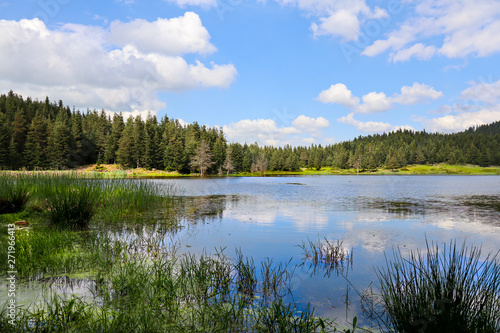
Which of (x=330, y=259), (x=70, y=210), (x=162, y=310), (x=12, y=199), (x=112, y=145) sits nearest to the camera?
(x=162, y=310)

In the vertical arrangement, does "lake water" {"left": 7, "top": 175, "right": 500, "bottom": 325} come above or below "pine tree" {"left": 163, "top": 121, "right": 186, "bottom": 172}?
below

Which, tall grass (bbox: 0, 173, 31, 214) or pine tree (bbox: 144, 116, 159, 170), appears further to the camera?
pine tree (bbox: 144, 116, 159, 170)

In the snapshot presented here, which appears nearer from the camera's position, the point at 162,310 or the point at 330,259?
the point at 162,310

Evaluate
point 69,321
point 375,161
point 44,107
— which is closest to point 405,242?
point 69,321

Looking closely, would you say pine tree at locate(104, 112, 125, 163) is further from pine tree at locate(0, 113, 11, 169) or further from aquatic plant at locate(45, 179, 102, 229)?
aquatic plant at locate(45, 179, 102, 229)

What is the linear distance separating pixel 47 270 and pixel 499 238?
48.6 feet

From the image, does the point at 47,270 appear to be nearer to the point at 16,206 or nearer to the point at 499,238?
the point at 16,206

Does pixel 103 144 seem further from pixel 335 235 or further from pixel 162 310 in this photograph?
pixel 162 310

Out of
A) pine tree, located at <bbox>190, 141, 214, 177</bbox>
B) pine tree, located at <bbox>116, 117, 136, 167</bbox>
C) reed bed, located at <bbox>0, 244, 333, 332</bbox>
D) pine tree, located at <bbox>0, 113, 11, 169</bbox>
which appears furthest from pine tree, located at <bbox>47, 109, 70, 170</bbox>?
reed bed, located at <bbox>0, 244, 333, 332</bbox>

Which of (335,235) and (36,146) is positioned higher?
(36,146)

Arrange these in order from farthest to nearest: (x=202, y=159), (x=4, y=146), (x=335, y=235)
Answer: (x=202, y=159) → (x=4, y=146) → (x=335, y=235)

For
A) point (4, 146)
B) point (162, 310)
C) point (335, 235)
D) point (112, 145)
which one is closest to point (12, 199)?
point (162, 310)

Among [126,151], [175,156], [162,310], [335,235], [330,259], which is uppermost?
[126,151]

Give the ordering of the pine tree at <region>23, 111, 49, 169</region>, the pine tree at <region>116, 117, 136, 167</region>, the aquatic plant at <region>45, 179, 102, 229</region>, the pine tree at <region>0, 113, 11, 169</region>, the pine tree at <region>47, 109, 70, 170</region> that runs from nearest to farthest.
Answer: the aquatic plant at <region>45, 179, 102, 229</region> < the pine tree at <region>0, 113, 11, 169</region> < the pine tree at <region>23, 111, 49, 169</region> < the pine tree at <region>47, 109, 70, 170</region> < the pine tree at <region>116, 117, 136, 167</region>
